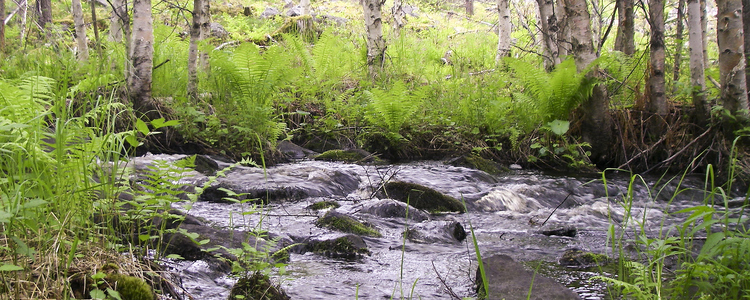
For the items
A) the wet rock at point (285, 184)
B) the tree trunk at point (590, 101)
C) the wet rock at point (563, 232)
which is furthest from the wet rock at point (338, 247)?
the tree trunk at point (590, 101)

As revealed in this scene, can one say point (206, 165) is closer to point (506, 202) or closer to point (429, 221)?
point (429, 221)

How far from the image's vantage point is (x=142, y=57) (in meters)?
6.28

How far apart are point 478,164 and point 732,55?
314 cm

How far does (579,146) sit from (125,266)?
5783 millimetres

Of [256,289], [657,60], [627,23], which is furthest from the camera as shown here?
[627,23]

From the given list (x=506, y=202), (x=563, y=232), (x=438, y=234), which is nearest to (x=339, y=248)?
(x=438, y=234)

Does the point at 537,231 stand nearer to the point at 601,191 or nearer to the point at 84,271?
the point at 601,191

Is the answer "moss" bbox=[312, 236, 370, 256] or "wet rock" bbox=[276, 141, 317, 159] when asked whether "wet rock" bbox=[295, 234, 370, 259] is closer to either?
"moss" bbox=[312, 236, 370, 256]

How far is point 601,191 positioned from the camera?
579 centimetres

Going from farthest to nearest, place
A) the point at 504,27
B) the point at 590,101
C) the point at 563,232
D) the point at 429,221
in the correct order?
the point at 504,27, the point at 590,101, the point at 429,221, the point at 563,232

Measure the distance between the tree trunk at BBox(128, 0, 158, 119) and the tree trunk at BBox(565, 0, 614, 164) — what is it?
5207 millimetres

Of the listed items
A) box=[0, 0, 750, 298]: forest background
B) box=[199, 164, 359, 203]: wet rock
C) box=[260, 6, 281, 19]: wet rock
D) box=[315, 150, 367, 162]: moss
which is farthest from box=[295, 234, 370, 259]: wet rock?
box=[260, 6, 281, 19]: wet rock

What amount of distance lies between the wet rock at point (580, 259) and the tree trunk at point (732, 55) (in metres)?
3.83

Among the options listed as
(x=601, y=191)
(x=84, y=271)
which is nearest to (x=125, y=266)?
(x=84, y=271)
